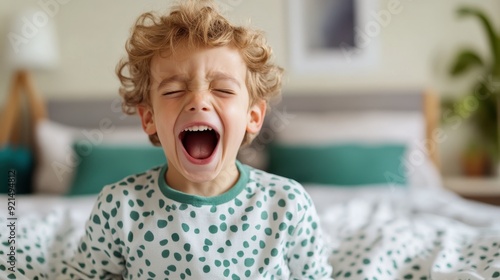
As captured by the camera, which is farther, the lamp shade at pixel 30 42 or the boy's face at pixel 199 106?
the lamp shade at pixel 30 42

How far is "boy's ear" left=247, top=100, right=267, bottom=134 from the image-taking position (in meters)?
1.15

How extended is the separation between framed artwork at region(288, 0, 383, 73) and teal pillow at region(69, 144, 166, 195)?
1144 millimetres

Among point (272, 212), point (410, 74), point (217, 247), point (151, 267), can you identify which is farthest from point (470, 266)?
point (410, 74)

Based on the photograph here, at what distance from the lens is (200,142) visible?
1.07 metres

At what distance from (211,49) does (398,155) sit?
1929 millimetres

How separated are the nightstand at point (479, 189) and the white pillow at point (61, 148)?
175cm

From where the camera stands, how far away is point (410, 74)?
11.2ft

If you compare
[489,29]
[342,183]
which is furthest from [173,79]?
[489,29]

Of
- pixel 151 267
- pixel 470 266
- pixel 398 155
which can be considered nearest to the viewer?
pixel 151 267

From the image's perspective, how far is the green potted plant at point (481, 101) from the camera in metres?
3.27

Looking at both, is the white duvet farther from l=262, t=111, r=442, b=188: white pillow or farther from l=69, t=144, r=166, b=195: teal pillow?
l=262, t=111, r=442, b=188: white pillow

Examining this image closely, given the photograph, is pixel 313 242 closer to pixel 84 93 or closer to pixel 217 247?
pixel 217 247

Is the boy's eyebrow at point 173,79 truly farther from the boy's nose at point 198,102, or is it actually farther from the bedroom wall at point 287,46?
the bedroom wall at point 287,46

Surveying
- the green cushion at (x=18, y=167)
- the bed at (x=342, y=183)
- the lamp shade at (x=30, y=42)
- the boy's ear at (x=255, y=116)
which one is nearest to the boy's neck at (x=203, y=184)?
the boy's ear at (x=255, y=116)
